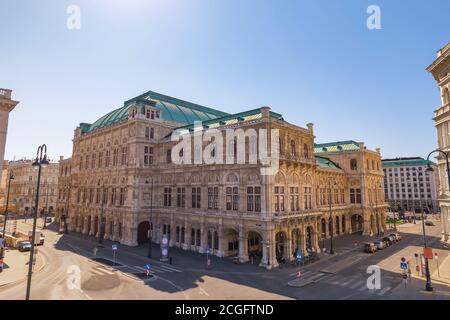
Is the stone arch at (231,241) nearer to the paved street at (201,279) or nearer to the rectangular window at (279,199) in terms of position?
the paved street at (201,279)

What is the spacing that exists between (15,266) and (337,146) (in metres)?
63.4

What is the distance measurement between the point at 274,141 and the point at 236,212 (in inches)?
413

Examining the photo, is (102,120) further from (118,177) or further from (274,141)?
(274,141)

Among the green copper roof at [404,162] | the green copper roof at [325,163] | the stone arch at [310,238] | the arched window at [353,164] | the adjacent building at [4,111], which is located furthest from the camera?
the green copper roof at [404,162]

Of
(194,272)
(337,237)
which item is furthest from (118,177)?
(337,237)

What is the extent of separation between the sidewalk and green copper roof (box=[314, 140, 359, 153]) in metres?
59.4

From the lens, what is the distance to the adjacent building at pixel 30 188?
317 feet

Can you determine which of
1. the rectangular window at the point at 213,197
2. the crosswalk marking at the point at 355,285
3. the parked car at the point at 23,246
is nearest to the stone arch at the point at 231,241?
the rectangular window at the point at 213,197

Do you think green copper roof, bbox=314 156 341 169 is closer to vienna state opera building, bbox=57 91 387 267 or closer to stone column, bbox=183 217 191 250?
vienna state opera building, bbox=57 91 387 267

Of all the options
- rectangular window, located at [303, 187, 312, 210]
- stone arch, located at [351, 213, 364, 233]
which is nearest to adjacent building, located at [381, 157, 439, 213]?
Answer: stone arch, located at [351, 213, 364, 233]

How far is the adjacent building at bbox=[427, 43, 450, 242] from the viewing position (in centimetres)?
3531

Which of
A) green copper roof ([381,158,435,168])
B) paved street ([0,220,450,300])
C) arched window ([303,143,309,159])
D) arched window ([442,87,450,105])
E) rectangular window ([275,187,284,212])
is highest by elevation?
green copper roof ([381,158,435,168])

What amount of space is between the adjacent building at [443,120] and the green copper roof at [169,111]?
39.9m
